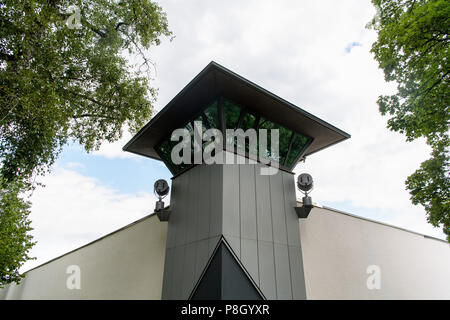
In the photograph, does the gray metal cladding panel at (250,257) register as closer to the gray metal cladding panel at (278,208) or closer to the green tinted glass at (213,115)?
the gray metal cladding panel at (278,208)

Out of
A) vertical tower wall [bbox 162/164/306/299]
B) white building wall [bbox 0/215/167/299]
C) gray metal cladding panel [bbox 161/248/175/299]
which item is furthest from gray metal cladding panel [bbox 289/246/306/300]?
white building wall [bbox 0/215/167/299]

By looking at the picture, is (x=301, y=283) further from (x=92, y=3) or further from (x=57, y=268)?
(x=57, y=268)

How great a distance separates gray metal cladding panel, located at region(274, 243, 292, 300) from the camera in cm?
484

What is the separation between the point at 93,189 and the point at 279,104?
11657mm

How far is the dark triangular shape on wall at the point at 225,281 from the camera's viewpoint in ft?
13.8

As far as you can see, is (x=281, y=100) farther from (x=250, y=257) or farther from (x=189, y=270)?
(x=189, y=270)

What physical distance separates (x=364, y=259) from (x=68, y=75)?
10.0 meters

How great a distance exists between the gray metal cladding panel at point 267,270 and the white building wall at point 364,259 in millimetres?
1537

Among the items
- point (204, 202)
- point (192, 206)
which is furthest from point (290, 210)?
point (192, 206)

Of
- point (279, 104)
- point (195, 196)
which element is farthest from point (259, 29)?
point (195, 196)

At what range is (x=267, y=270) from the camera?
479cm

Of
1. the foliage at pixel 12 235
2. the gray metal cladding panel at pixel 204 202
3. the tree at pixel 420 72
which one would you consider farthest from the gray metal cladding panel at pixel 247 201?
the foliage at pixel 12 235

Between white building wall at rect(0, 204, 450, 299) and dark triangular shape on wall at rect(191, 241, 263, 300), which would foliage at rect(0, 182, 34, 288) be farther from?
dark triangular shape on wall at rect(191, 241, 263, 300)
